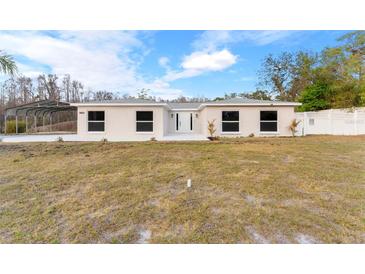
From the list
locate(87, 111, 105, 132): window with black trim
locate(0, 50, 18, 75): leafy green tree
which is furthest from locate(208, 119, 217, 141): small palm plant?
locate(0, 50, 18, 75): leafy green tree

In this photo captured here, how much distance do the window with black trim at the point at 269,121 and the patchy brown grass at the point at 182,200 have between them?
665cm

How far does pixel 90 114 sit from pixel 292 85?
2268 centimetres

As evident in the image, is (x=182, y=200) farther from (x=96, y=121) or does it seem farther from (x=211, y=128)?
(x=96, y=121)

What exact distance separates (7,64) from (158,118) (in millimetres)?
7570

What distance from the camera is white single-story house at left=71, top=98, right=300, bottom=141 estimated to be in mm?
12734

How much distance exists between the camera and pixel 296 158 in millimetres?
7105

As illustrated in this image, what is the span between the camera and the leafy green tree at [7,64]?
7.07m

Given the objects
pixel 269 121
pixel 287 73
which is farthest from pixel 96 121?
pixel 287 73

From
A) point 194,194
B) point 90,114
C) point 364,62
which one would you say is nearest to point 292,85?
point 364,62

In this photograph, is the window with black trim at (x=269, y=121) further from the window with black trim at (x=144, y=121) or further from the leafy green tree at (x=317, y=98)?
the window with black trim at (x=144, y=121)

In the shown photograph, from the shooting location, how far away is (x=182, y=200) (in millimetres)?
3812

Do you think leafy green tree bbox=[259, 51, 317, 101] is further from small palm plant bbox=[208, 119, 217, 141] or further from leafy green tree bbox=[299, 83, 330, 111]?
small palm plant bbox=[208, 119, 217, 141]

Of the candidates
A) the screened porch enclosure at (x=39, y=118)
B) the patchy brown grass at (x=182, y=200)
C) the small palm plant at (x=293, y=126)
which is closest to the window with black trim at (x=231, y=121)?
the small palm plant at (x=293, y=126)

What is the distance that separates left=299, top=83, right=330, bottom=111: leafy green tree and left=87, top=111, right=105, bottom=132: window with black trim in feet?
54.0
